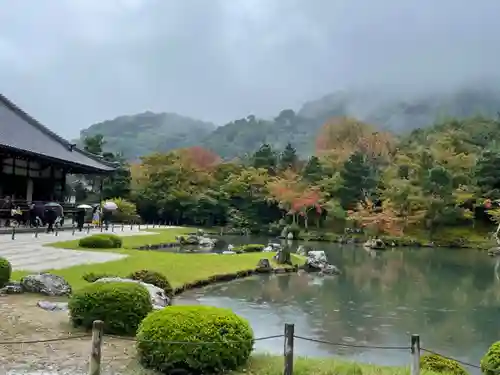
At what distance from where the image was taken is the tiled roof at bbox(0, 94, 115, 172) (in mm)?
25031

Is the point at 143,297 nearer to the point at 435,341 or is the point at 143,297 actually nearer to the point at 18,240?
the point at 435,341

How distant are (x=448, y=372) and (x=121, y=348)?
4.19 metres

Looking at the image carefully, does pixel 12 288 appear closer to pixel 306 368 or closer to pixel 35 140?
pixel 306 368

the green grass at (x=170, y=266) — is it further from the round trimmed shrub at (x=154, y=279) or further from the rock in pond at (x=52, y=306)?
the rock in pond at (x=52, y=306)

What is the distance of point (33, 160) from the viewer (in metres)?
27.0

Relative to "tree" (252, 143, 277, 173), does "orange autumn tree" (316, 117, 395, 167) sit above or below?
A: above

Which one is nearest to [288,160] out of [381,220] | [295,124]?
[381,220]

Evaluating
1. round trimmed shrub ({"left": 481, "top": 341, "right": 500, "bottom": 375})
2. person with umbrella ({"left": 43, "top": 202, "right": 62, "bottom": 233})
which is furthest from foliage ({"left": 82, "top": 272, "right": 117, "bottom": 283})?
person with umbrella ({"left": 43, "top": 202, "right": 62, "bottom": 233})

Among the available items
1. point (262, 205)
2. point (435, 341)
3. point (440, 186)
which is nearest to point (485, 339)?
point (435, 341)

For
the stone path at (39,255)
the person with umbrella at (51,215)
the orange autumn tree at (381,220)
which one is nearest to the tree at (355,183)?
the orange autumn tree at (381,220)

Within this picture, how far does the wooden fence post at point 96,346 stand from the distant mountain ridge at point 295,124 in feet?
362

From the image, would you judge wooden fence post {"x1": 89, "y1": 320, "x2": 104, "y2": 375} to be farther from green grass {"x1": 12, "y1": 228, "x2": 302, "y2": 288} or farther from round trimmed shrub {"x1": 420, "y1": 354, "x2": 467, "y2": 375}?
green grass {"x1": 12, "y1": 228, "x2": 302, "y2": 288}

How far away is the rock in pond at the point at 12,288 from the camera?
9.40 meters

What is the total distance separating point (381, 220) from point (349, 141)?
22.9 m
